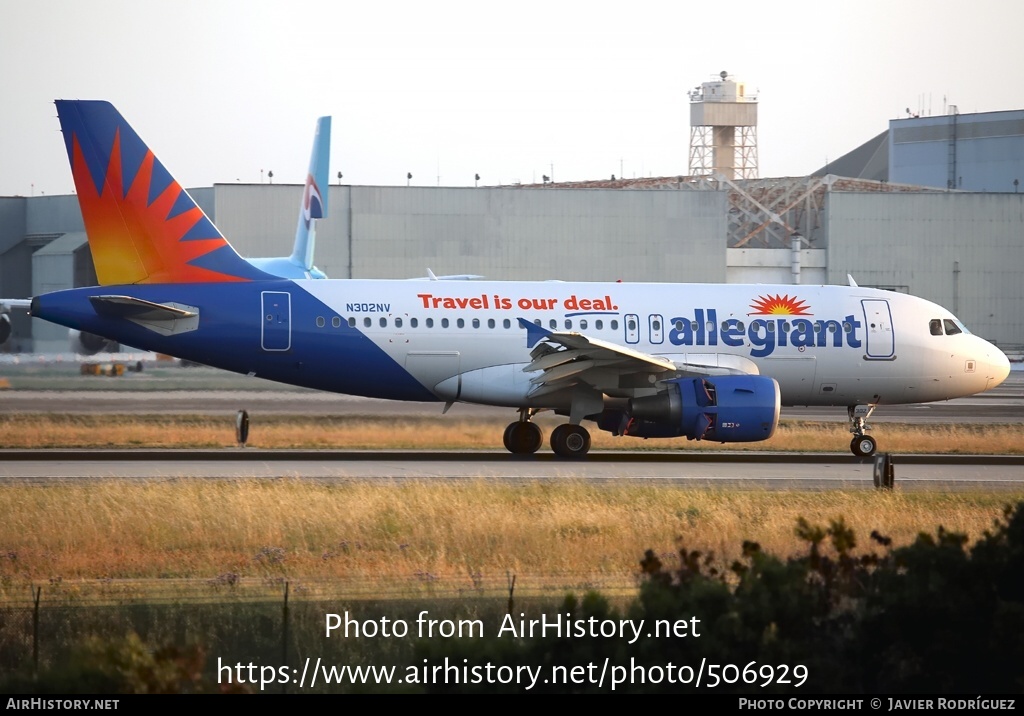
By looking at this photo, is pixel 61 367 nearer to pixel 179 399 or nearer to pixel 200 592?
pixel 179 399

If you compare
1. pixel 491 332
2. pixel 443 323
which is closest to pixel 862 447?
pixel 491 332

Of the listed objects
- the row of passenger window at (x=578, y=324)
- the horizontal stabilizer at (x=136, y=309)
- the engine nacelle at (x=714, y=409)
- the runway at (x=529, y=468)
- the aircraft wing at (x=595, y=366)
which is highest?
the horizontal stabilizer at (x=136, y=309)

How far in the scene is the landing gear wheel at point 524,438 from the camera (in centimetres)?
2736

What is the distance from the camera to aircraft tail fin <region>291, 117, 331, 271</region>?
149ft

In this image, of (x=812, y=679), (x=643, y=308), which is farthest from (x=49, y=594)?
(x=643, y=308)

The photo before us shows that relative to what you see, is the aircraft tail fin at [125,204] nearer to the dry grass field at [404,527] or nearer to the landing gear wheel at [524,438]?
the dry grass field at [404,527]

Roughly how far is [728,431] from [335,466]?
24.9ft

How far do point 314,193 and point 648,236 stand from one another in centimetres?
1597

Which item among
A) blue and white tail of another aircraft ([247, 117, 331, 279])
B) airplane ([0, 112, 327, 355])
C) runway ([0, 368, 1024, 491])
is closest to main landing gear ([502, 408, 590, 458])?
runway ([0, 368, 1024, 491])

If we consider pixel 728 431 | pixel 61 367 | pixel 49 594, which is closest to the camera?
pixel 49 594

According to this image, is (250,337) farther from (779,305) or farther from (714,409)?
(779,305)

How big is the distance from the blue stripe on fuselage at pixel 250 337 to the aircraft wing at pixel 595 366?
8.80 feet

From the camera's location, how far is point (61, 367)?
127 ft

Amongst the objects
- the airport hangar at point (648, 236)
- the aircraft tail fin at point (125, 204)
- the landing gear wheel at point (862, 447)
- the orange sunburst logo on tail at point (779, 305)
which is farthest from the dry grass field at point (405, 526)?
the airport hangar at point (648, 236)
